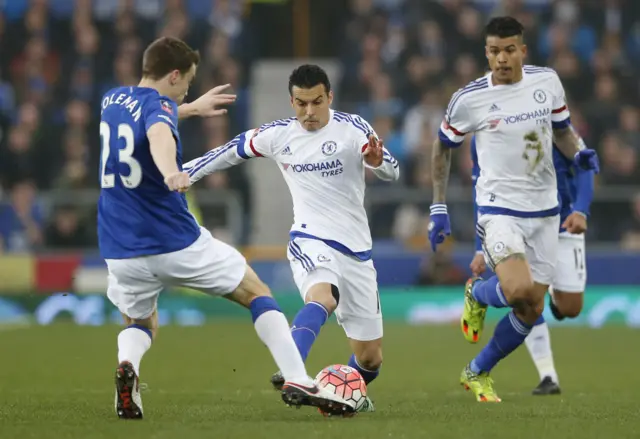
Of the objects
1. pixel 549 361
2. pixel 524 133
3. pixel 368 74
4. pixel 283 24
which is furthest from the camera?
pixel 283 24

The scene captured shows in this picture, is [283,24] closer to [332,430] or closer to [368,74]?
[368,74]

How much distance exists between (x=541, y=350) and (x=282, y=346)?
12.0ft

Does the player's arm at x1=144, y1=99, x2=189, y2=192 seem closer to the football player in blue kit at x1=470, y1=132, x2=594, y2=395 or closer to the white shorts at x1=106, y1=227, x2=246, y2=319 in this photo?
the white shorts at x1=106, y1=227, x2=246, y2=319

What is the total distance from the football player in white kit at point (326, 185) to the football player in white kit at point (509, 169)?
115 centimetres

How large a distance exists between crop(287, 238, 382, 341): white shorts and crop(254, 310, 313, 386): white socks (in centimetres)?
89

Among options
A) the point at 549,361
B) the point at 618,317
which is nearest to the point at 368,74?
the point at 618,317

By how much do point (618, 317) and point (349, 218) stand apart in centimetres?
1035

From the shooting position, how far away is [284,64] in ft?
72.2

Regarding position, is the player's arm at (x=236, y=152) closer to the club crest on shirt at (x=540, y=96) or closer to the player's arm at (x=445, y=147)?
the player's arm at (x=445, y=147)

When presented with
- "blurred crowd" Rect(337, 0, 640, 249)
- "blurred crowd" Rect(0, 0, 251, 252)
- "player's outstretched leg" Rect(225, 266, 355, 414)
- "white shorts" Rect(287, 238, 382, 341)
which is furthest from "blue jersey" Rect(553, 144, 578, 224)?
"blurred crowd" Rect(0, 0, 251, 252)

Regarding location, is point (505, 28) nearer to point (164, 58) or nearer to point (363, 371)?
point (363, 371)

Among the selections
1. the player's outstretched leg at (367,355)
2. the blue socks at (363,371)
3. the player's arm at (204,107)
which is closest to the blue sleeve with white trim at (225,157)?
the player's arm at (204,107)

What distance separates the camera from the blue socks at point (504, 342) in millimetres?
9328

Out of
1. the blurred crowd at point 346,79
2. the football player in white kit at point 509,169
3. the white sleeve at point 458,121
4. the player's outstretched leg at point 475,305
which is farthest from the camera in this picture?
the blurred crowd at point 346,79
